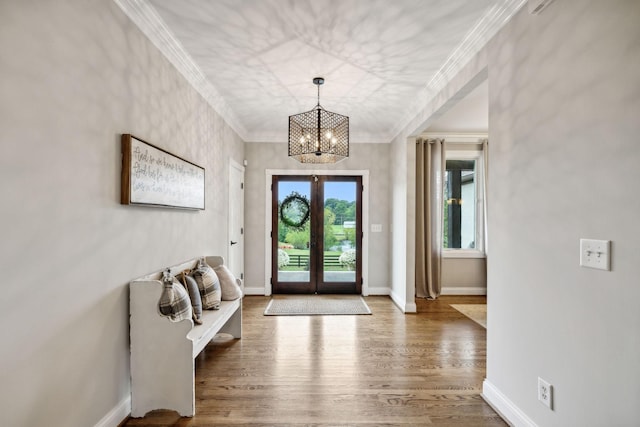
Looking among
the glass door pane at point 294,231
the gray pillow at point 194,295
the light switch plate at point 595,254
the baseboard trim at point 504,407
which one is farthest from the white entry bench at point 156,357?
the glass door pane at point 294,231

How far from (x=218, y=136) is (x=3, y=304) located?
2.97 metres

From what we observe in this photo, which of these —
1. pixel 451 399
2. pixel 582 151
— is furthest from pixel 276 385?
pixel 582 151

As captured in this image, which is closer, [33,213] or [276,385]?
[33,213]

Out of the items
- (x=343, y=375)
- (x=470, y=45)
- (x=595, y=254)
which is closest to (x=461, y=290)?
(x=343, y=375)

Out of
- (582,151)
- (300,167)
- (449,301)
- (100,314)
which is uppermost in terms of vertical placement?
(300,167)

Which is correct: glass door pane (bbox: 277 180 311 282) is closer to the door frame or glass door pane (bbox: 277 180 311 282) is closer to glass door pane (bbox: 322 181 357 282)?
the door frame

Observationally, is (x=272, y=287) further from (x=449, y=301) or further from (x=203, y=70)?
(x=203, y=70)

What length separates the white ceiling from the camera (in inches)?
85.2

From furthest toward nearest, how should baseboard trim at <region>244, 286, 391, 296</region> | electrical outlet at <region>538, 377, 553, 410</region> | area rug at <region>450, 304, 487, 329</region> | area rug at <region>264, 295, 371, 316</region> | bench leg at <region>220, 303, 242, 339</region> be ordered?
baseboard trim at <region>244, 286, 391, 296</region> < area rug at <region>264, 295, 371, 316</region> < area rug at <region>450, 304, 487, 329</region> < bench leg at <region>220, 303, 242, 339</region> < electrical outlet at <region>538, 377, 553, 410</region>

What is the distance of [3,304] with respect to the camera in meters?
1.30

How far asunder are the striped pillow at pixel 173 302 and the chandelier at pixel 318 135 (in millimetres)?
1685

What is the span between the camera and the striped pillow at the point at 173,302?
6.94 feet

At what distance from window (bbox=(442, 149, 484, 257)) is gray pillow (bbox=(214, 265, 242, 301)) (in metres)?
3.59

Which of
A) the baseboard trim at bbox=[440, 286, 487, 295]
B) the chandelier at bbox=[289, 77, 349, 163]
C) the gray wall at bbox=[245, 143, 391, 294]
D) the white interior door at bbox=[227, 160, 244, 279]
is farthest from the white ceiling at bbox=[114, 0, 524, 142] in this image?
the baseboard trim at bbox=[440, 286, 487, 295]
